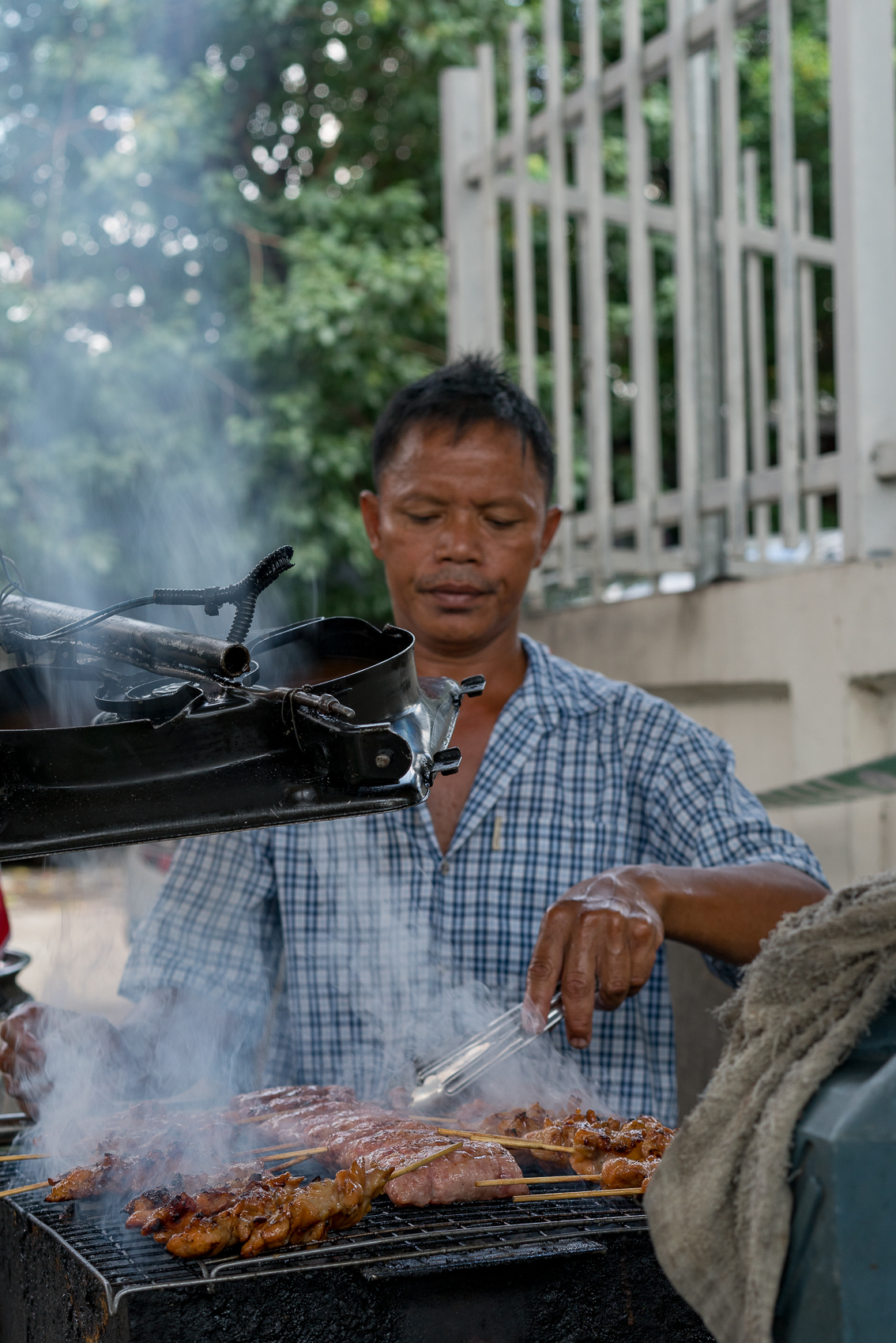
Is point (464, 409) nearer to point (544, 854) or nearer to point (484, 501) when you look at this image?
point (484, 501)

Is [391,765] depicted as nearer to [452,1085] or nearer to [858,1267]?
[858,1267]

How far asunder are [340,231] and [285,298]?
0.86m

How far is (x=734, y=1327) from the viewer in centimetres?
118

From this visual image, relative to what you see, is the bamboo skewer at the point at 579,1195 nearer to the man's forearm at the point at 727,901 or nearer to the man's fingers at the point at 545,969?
the man's fingers at the point at 545,969

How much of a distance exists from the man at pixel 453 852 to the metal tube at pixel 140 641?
53.3 inches

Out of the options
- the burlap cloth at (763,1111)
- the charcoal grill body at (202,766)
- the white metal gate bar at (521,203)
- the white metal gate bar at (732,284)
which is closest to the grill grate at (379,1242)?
the burlap cloth at (763,1111)

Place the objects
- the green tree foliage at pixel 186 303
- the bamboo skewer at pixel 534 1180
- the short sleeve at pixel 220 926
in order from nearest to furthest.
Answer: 1. the bamboo skewer at pixel 534 1180
2. the short sleeve at pixel 220 926
3. the green tree foliage at pixel 186 303

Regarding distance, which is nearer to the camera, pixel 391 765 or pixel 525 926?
pixel 391 765

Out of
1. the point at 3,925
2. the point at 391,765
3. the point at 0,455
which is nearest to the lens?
the point at 391,765

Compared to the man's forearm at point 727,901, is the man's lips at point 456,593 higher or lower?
higher

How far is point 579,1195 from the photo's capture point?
73.9 inches

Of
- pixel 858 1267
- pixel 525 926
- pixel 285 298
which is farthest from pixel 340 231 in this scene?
pixel 858 1267

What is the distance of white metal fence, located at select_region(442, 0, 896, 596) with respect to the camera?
10.8 ft

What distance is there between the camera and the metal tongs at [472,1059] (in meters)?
2.16
